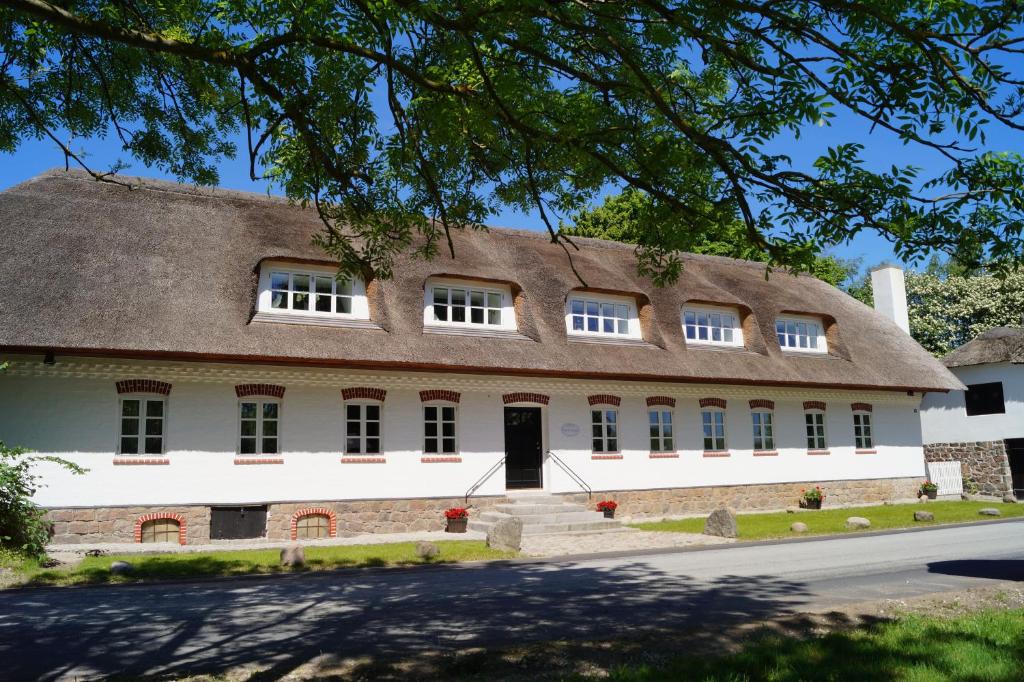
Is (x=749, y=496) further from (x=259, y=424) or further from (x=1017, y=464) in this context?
(x=259, y=424)

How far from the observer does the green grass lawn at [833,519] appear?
1773 cm

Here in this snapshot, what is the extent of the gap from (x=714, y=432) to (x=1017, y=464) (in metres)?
15.1

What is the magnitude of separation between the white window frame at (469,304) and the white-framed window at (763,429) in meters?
8.57

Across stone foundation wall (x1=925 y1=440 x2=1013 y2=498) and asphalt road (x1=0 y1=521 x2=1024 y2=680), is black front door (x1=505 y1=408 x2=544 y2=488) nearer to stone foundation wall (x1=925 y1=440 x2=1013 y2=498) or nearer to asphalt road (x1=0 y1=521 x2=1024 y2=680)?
asphalt road (x1=0 y1=521 x2=1024 y2=680)

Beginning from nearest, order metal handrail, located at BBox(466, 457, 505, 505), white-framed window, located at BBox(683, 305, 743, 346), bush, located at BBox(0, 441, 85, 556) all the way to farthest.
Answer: bush, located at BBox(0, 441, 85, 556) → metal handrail, located at BBox(466, 457, 505, 505) → white-framed window, located at BBox(683, 305, 743, 346)

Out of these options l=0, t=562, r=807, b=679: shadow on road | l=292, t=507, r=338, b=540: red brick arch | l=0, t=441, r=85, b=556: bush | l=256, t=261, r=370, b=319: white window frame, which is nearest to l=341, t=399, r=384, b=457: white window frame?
l=292, t=507, r=338, b=540: red brick arch

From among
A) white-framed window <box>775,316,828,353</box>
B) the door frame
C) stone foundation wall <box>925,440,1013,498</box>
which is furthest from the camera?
stone foundation wall <box>925,440,1013,498</box>

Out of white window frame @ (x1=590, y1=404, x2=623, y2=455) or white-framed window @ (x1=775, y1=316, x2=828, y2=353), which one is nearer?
white window frame @ (x1=590, y1=404, x2=623, y2=455)

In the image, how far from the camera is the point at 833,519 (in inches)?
794

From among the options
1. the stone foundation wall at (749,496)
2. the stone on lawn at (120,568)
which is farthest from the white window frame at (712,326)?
the stone on lawn at (120,568)

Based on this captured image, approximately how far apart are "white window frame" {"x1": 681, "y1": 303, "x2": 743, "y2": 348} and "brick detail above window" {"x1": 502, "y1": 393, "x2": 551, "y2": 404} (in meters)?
5.51

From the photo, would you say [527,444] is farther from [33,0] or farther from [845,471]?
[33,0]

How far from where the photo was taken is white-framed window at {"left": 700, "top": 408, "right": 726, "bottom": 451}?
2322 centimetres

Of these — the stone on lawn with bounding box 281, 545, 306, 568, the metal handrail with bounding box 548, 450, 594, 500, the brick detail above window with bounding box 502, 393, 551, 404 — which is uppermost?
the brick detail above window with bounding box 502, 393, 551, 404
